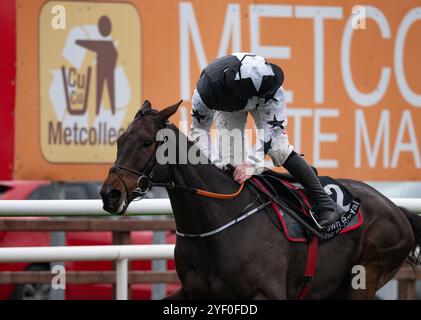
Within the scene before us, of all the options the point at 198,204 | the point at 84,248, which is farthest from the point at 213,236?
the point at 84,248

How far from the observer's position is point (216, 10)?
7.24 m

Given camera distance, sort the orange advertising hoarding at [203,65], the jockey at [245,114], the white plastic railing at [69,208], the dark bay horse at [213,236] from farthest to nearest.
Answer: the orange advertising hoarding at [203,65] < the white plastic railing at [69,208] < the jockey at [245,114] < the dark bay horse at [213,236]

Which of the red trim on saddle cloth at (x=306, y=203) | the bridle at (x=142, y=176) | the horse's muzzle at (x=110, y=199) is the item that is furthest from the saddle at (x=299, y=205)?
the horse's muzzle at (x=110, y=199)

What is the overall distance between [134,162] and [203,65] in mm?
2299

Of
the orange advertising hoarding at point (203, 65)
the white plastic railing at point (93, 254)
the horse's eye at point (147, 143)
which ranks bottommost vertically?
the white plastic railing at point (93, 254)

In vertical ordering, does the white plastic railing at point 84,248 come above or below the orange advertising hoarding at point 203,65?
below

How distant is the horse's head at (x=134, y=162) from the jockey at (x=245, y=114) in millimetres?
377

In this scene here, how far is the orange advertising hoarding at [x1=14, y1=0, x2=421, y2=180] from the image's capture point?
22.6ft

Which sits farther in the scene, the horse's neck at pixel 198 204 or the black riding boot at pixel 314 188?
the black riding boot at pixel 314 188

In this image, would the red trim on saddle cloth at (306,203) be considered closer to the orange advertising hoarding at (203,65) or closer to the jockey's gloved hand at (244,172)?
the jockey's gloved hand at (244,172)

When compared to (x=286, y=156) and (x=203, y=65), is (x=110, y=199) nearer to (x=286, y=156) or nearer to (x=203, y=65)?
(x=286, y=156)

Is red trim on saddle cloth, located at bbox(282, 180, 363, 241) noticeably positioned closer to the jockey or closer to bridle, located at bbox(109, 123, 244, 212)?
the jockey

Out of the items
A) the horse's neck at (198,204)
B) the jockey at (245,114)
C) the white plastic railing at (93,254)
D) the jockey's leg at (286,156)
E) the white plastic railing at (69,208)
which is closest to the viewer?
the horse's neck at (198,204)

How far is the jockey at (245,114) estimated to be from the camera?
5316 millimetres
